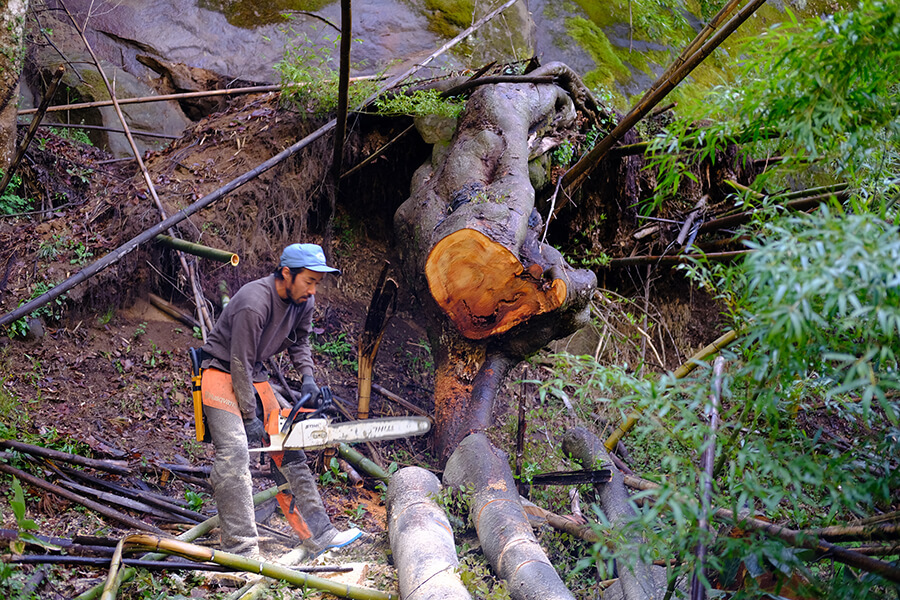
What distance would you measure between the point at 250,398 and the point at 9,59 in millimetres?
2786

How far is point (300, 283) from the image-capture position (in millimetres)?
3531

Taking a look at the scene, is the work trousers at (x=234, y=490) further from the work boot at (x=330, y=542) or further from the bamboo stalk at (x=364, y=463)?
the bamboo stalk at (x=364, y=463)

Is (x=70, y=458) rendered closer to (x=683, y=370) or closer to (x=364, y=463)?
(x=364, y=463)

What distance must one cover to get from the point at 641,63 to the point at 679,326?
4580 mm

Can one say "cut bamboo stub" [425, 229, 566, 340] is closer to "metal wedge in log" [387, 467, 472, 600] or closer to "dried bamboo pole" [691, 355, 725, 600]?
"metal wedge in log" [387, 467, 472, 600]

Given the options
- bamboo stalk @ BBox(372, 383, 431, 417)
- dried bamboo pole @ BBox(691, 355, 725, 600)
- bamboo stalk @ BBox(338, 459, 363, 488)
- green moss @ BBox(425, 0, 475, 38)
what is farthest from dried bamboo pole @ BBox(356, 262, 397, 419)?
green moss @ BBox(425, 0, 475, 38)

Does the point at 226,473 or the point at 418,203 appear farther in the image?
the point at 418,203

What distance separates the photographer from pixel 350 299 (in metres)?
5.99

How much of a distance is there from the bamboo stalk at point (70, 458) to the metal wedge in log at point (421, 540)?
1.74 meters

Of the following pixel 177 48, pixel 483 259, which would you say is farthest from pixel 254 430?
pixel 177 48

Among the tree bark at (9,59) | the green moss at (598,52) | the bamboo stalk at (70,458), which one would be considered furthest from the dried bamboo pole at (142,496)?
the green moss at (598,52)

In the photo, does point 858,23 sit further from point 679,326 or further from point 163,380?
point 679,326

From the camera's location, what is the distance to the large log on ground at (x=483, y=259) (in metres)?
3.81

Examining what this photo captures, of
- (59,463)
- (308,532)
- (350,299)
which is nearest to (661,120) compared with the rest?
(350,299)
